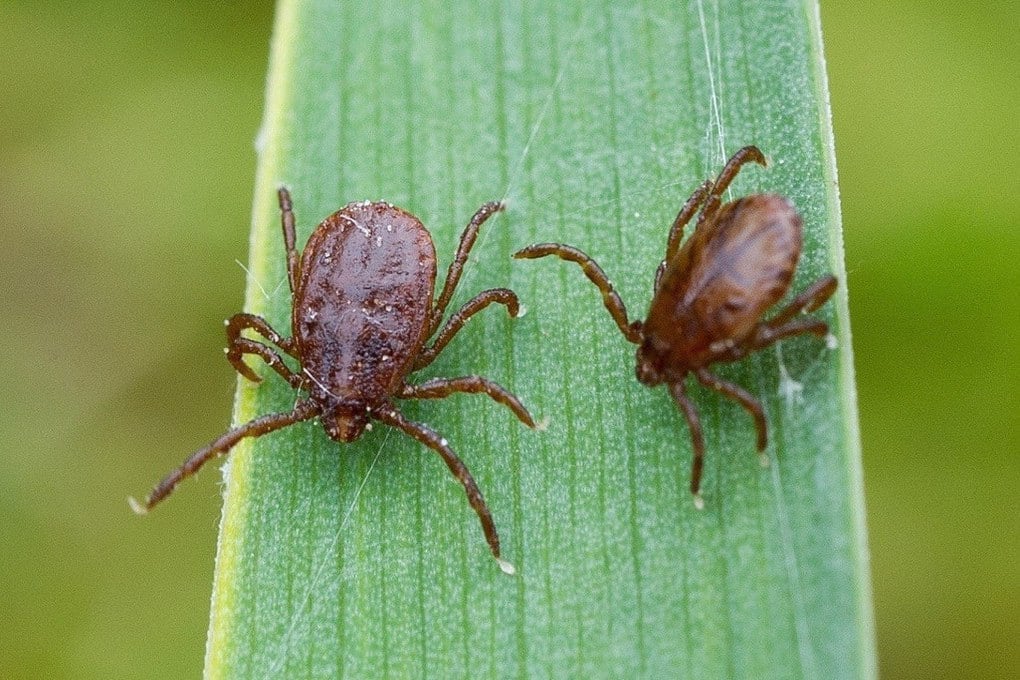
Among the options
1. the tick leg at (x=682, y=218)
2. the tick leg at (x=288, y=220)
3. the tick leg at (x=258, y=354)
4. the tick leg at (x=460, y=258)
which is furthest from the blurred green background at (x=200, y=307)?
the tick leg at (x=460, y=258)

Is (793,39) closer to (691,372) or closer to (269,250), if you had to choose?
(691,372)

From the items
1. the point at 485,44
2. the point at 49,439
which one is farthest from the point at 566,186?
the point at 49,439

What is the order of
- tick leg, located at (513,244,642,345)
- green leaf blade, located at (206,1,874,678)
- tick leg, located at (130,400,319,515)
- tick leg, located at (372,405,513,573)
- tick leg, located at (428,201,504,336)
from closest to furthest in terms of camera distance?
green leaf blade, located at (206,1,874,678)
tick leg, located at (372,405,513,573)
tick leg, located at (513,244,642,345)
tick leg, located at (130,400,319,515)
tick leg, located at (428,201,504,336)

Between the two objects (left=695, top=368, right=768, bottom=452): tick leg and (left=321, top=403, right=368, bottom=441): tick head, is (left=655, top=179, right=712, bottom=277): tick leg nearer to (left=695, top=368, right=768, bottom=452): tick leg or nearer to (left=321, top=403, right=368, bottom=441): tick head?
(left=695, top=368, right=768, bottom=452): tick leg

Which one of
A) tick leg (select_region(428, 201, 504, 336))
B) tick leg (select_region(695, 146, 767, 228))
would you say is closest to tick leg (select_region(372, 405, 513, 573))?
tick leg (select_region(428, 201, 504, 336))

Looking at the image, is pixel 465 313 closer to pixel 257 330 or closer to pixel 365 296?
pixel 365 296

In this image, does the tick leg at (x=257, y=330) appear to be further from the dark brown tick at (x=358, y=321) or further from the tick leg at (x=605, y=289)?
the tick leg at (x=605, y=289)
